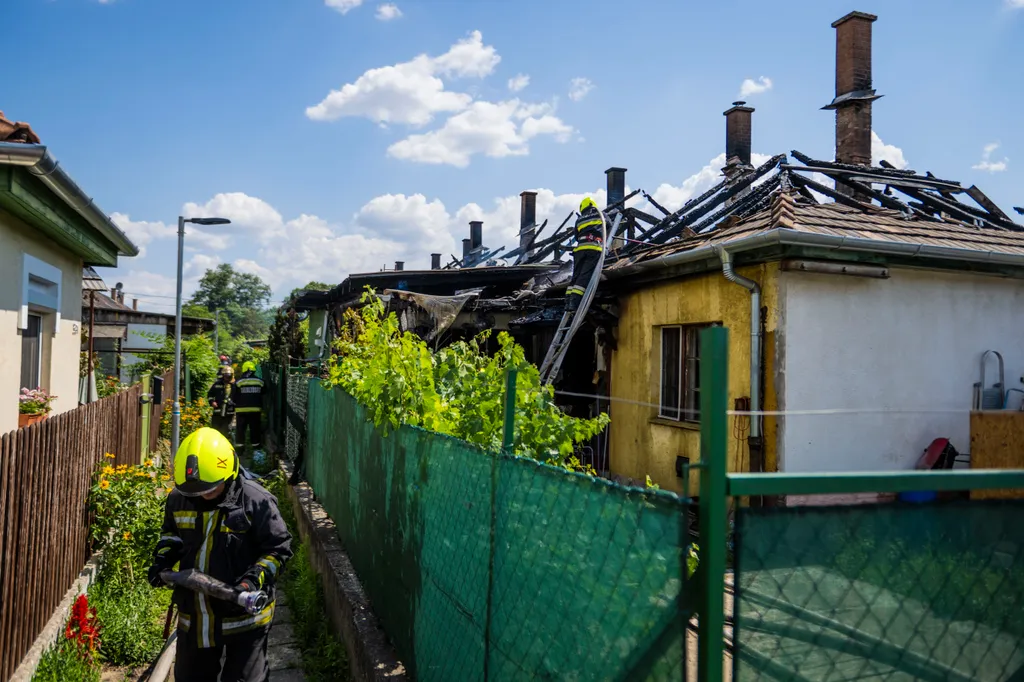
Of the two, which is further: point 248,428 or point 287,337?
point 287,337

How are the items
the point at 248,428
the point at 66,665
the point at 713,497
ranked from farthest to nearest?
the point at 248,428
the point at 66,665
the point at 713,497

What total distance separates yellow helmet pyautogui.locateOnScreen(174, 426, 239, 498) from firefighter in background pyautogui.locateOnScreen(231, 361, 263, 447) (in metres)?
10.1

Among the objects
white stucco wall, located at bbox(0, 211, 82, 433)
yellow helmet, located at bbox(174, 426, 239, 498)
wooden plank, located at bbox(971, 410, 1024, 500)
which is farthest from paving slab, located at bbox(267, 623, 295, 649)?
wooden plank, located at bbox(971, 410, 1024, 500)

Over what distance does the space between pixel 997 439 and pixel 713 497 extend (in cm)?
672

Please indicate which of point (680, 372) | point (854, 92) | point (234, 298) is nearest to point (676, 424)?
point (680, 372)

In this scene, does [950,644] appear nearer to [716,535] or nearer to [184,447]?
[716,535]

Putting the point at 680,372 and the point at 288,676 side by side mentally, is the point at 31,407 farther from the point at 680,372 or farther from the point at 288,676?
the point at 680,372

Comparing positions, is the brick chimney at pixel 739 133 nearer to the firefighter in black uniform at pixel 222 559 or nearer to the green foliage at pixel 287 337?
the green foliage at pixel 287 337

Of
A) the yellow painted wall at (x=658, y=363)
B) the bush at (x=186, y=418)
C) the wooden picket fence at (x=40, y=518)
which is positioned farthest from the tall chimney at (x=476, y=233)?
the wooden picket fence at (x=40, y=518)

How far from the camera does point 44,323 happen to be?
791 centimetres

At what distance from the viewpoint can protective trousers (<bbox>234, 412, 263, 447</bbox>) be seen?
13797 millimetres

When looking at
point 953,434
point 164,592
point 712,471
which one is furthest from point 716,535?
point 953,434

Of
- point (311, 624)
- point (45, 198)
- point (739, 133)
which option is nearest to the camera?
point (311, 624)

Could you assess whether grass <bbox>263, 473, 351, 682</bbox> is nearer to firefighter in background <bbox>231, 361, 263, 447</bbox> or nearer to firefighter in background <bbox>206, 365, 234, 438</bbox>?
firefighter in background <bbox>231, 361, 263, 447</bbox>
